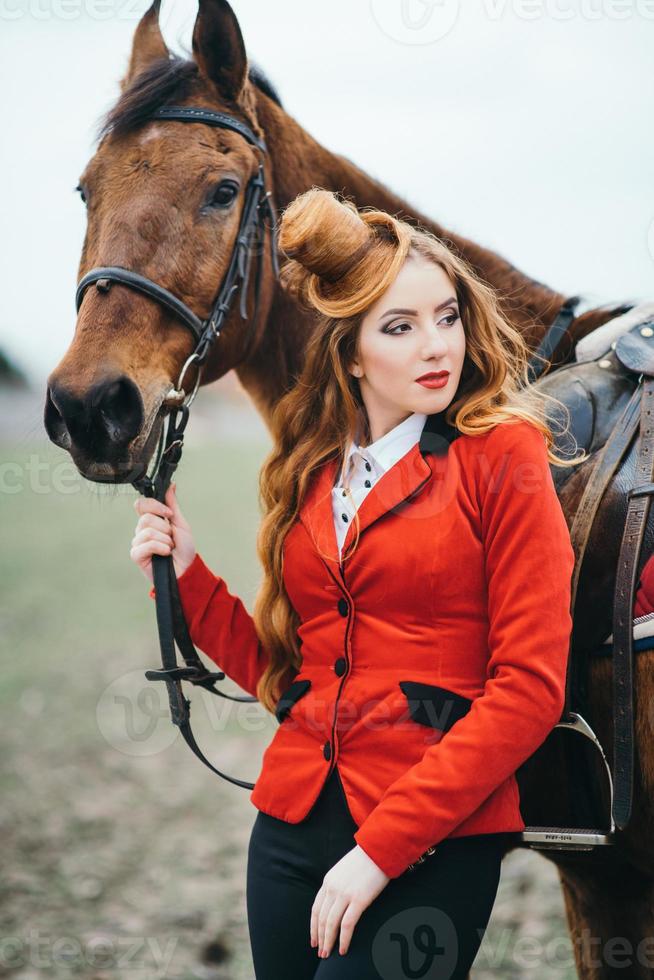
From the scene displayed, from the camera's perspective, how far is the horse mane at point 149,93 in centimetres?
230

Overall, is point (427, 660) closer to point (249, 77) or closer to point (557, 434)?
point (557, 434)

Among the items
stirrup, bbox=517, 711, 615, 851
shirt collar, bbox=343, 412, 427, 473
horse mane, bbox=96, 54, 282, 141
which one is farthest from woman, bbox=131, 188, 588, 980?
horse mane, bbox=96, 54, 282, 141

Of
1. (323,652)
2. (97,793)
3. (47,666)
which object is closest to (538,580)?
(323,652)

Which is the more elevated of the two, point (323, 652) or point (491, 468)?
point (491, 468)

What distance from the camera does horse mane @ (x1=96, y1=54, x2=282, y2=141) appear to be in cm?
230

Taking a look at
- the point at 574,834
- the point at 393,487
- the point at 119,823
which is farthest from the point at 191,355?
the point at 119,823

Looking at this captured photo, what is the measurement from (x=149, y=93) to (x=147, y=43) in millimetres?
392

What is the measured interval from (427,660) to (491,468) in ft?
1.27

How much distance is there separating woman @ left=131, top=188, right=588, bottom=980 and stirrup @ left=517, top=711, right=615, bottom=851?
0.19 meters

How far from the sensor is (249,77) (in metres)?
2.69

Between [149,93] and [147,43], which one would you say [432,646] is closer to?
[149,93]

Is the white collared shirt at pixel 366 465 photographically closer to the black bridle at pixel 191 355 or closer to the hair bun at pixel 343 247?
the hair bun at pixel 343 247

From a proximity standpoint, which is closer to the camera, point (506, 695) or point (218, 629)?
point (506, 695)

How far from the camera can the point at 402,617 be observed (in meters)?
1.69
